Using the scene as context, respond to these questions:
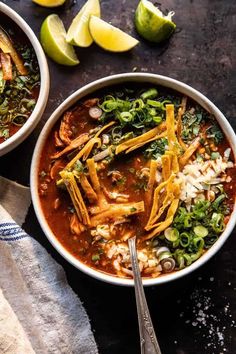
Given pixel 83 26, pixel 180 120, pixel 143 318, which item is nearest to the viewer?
pixel 143 318

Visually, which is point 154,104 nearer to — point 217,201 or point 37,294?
point 217,201

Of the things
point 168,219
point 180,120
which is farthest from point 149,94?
point 168,219

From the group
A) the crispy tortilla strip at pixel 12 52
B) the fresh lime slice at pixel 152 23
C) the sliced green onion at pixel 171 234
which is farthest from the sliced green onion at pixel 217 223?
the crispy tortilla strip at pixel 12 52

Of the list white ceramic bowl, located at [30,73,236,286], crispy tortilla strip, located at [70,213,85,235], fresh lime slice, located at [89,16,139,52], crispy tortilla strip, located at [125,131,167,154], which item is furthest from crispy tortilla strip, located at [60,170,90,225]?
fresh lime slice, located at [89,16,139,52]

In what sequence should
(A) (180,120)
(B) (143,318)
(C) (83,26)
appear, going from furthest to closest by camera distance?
1. (C) (83,26)
2. (A) (180,120)
3. (B) (143,318)

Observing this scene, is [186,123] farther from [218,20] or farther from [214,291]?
[214,291]

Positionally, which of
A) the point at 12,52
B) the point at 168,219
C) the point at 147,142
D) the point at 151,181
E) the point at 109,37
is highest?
the point at 12,52

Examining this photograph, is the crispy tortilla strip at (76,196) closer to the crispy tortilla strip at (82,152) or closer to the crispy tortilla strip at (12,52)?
the crispy tortilla strip at (82,152)
